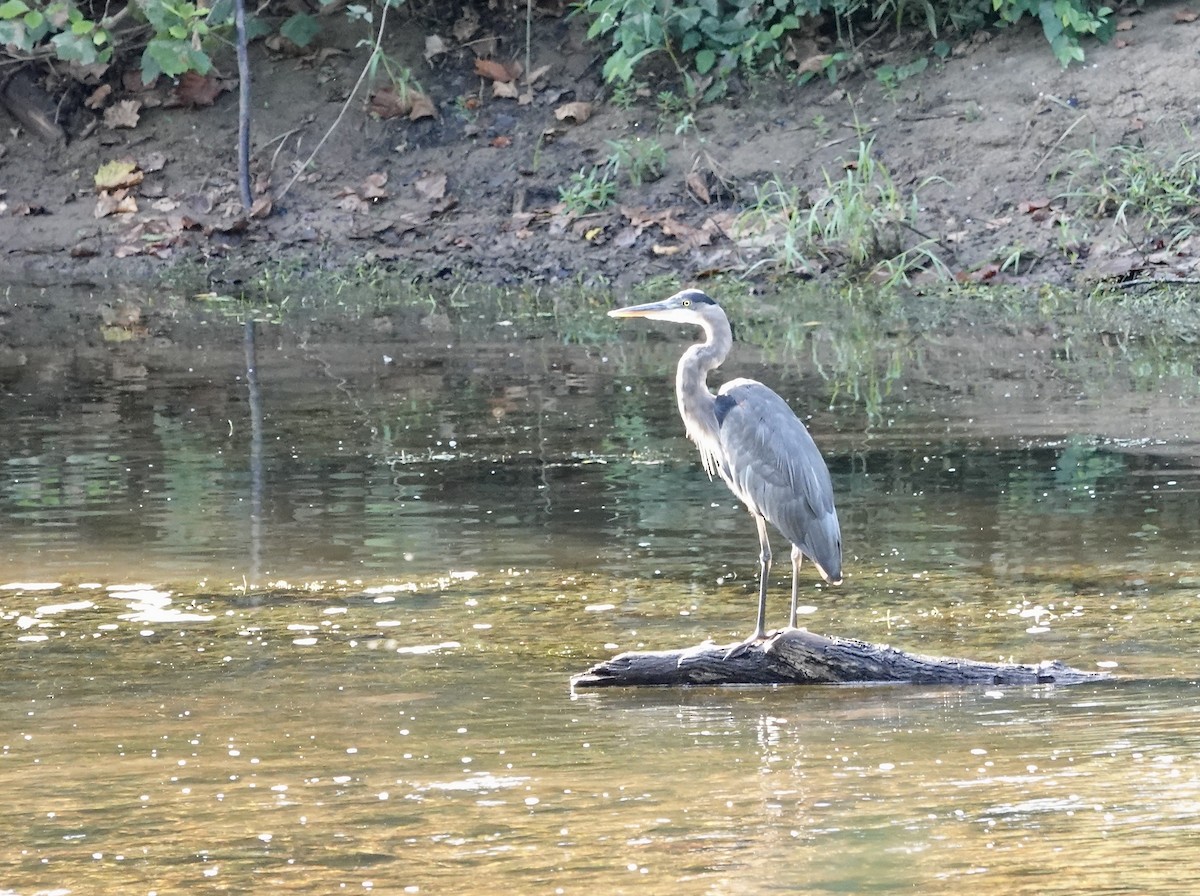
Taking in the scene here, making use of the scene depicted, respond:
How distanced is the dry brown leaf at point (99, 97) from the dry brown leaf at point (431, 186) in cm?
335

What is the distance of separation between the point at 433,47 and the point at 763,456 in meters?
11.8

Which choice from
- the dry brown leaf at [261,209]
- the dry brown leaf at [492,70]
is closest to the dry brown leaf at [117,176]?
the dry brown leaf at [261,209]

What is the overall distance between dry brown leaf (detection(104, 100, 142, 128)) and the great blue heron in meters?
11.6

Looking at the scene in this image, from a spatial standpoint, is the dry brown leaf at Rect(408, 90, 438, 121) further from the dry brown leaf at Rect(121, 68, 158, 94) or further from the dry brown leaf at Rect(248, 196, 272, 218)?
the dry brown leaf at Rect(121, 68, 158, 94)

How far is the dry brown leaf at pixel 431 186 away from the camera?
16125 millimetres

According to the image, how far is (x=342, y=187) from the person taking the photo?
16.5 metres

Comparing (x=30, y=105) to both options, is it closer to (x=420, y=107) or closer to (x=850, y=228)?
(x=420, y=107)

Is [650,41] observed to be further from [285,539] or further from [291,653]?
[291,653]

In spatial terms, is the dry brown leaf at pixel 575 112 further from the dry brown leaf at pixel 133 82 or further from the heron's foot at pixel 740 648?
the heron's foot at pixel 740 648

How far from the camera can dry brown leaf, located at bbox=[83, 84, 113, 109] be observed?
1758 centimetres

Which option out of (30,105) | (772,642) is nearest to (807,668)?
(772,642)

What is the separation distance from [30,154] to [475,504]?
10.6 metres

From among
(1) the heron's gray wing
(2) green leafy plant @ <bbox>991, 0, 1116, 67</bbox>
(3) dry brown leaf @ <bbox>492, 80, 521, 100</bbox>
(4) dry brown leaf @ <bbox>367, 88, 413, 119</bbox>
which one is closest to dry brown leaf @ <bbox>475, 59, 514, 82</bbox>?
(3) dry brown leaf @ <bbox>492, 80, 521, 100</bbox>

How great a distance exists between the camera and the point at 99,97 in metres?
17.6
